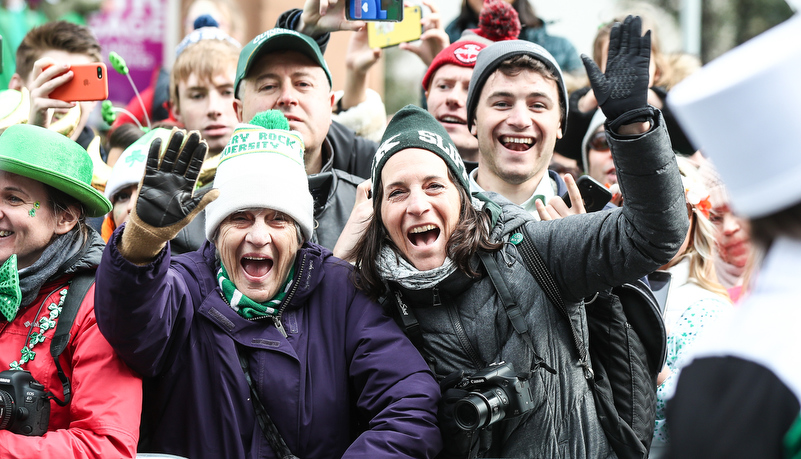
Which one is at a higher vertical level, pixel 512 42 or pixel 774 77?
pixel 774 77

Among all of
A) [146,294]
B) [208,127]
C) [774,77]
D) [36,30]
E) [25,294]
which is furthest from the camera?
[36,30]

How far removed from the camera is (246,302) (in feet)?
10.3

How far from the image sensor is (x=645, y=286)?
3.37m

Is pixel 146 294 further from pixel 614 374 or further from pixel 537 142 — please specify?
pixel 537 142

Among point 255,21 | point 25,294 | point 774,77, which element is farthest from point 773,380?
point 255,21

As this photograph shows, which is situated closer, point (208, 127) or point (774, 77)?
point (774, 77)

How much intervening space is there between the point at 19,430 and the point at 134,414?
351mm

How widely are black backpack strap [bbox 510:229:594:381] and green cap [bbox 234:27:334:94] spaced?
5.56 feet

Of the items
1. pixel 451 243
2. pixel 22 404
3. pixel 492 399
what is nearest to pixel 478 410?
pixel 492 399

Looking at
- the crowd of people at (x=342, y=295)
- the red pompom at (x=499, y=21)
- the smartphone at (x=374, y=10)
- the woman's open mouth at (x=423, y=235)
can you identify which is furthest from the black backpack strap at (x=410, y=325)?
the red pompom at (x=499, y=21)

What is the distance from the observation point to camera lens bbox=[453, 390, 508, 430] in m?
2.82

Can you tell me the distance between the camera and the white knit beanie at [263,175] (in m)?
3.27

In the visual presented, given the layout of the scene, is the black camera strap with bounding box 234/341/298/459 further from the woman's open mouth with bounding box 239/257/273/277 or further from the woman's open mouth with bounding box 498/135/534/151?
the woman's open mouth with bounding box 498/135/534/151

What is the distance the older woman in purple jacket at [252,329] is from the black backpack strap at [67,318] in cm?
25
